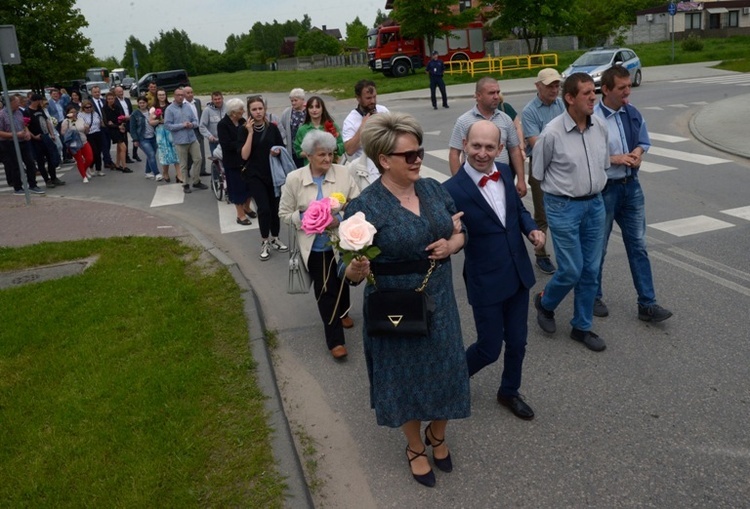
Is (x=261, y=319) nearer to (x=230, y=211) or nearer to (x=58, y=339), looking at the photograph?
(x=58, y=339)

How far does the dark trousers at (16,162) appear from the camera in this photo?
42.4 ft

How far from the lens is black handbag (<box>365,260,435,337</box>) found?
331cm

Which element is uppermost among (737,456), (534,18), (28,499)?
(534,18)

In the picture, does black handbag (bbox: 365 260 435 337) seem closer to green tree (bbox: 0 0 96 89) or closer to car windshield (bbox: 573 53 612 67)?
car windshield (bbox: 573 53 612 67)

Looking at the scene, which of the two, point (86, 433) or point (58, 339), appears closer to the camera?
point (86, 433)

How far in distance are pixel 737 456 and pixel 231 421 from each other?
120 inches

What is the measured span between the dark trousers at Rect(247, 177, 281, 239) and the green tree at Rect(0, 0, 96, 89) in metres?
29.0

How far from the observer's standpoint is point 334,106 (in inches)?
1111

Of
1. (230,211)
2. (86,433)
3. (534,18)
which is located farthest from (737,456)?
(534,18)

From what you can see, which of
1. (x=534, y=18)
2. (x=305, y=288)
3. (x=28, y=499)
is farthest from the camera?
(x=534, y=18)

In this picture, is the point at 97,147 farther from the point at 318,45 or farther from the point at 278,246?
the point at 318,45

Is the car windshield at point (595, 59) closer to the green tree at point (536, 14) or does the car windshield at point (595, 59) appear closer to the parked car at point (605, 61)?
the parked car at point (605, 61)

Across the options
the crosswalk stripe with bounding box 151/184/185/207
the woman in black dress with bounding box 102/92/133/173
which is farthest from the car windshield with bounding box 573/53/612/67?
the crosswalk stripe with bounding box 151/184/185/207

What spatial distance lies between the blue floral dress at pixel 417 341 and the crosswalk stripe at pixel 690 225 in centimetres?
552
